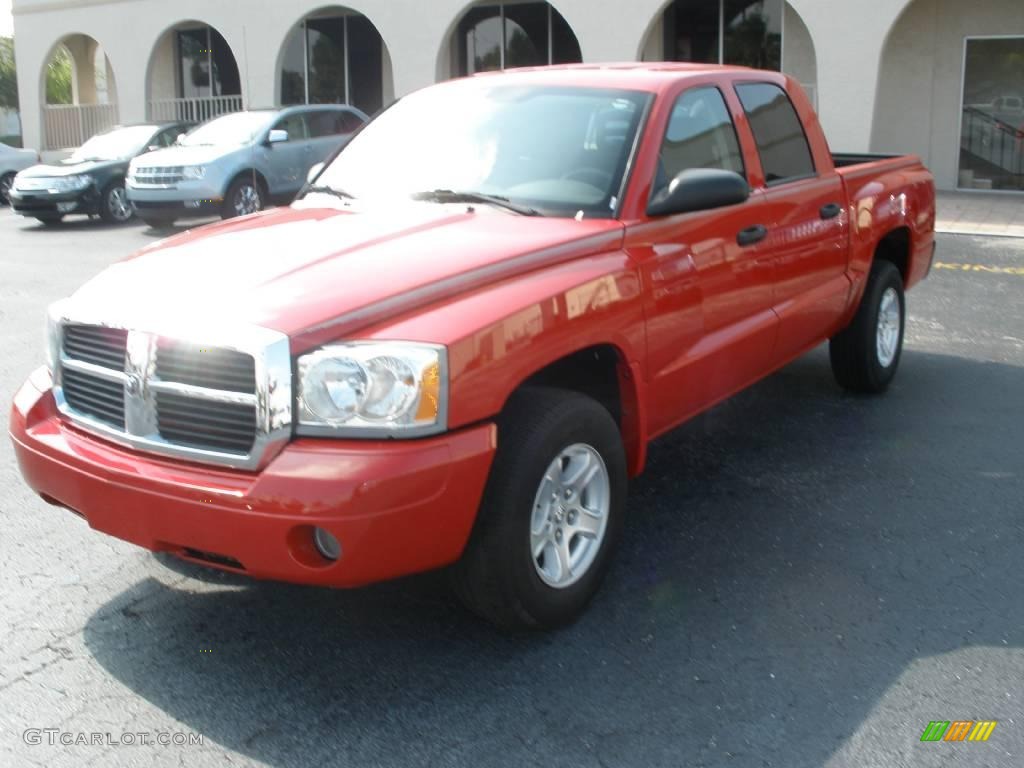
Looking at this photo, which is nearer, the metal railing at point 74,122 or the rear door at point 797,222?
the rear door at point 797,222

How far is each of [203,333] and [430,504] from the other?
2.69ft

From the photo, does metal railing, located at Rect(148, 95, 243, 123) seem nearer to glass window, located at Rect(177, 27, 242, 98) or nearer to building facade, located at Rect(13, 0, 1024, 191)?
building facade, located at Rect(13, 0, 1024, 191)

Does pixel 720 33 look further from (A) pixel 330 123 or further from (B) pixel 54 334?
(B) pixel 54 334

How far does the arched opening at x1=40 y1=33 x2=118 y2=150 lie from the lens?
90.8ft

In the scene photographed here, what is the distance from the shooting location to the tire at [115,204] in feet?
57.7

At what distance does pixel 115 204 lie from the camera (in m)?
17.7

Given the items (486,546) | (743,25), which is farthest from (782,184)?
(743,25)

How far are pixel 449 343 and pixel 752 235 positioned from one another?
2.11 m

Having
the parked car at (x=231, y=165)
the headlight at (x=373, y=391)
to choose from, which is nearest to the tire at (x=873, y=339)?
the headlight at (x=373, y=391)

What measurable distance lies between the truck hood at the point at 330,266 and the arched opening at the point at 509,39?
17.9 m

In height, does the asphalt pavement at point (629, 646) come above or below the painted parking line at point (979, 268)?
below

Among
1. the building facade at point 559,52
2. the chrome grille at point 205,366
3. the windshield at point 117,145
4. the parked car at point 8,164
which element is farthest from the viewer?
the parked car at point 8,164

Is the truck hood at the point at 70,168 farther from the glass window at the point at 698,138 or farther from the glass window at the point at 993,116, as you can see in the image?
the glass window at the point at 698,138

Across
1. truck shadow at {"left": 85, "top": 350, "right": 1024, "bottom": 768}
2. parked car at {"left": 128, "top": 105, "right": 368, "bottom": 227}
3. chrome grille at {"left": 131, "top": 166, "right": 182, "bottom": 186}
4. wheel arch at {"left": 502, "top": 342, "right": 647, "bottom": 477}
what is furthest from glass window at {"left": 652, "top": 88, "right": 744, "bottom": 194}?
chrome grille at {"left": 131, "top": 166, "right": 182, "bottom": 186}
